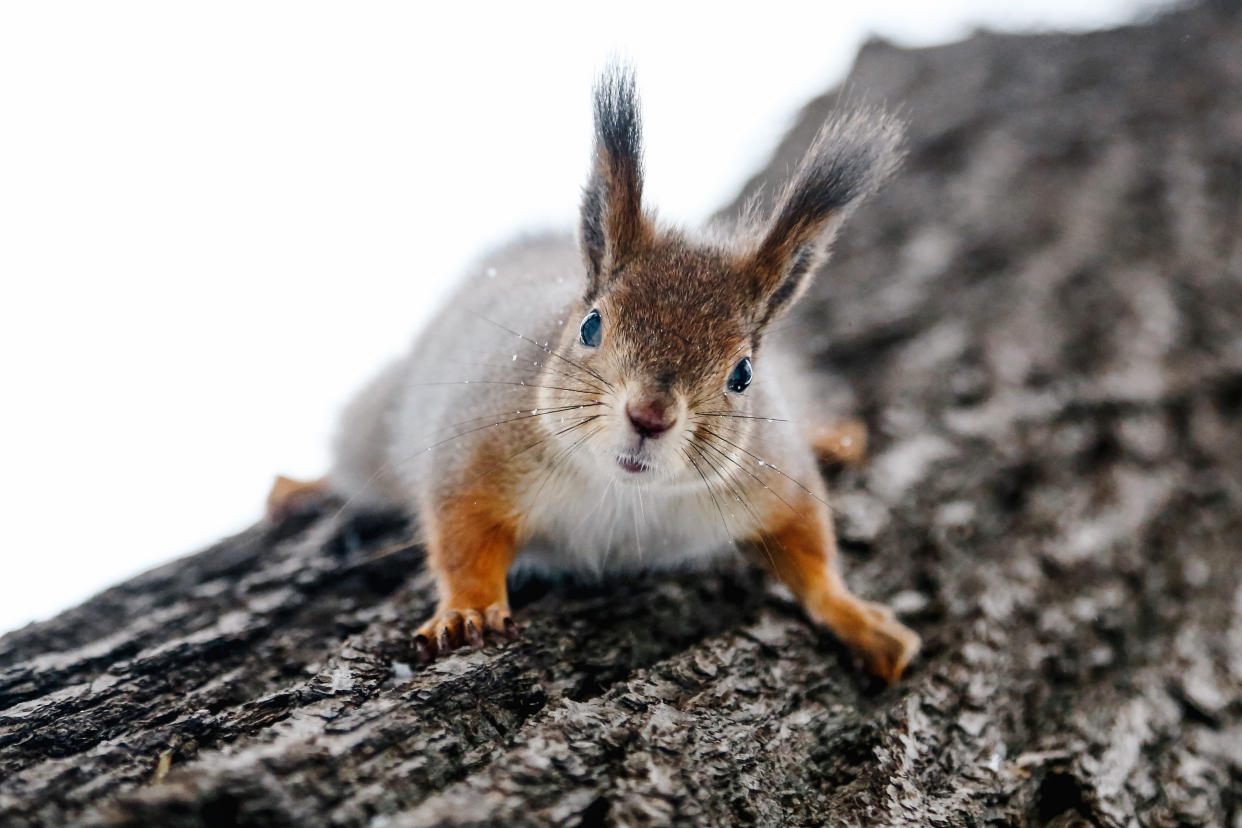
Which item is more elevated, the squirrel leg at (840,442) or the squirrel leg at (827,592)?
the squirrel leg at (840,442)

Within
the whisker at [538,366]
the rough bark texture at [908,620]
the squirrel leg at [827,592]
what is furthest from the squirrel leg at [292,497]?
the squirrel leg at [827,592]

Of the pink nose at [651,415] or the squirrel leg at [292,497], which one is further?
the squirrel leg at [292,497]

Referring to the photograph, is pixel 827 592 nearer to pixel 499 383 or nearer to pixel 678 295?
pixel 678 295

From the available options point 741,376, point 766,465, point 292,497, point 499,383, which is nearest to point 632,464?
point 741,376

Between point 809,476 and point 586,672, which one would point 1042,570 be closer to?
point 809,476

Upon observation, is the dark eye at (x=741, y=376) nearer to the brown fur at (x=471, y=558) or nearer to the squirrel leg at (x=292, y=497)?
the brown fur at (x=471, y=558)

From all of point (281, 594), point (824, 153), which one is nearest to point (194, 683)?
point (281, 594)
